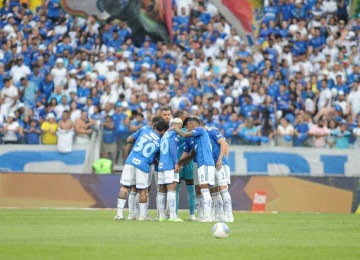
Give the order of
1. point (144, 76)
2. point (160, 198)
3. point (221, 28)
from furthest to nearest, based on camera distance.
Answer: point (221, 28), point (144, 76), point (160, 198)

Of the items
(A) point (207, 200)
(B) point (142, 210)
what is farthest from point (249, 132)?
(A) point (207, 200)

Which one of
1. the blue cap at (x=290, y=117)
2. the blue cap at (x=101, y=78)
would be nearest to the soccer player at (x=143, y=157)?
the blue cap at (x=290, y=117)

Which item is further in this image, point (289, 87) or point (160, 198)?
point (289, 87)

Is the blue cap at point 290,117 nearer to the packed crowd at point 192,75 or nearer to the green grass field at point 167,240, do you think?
the packed crowd at point 192,75

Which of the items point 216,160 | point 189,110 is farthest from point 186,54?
point 216,160

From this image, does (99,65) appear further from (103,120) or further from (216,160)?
(216,160)

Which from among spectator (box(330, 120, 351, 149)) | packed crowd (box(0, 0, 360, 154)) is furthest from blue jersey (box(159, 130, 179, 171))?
spectator (box(330, 120, 351, 149))

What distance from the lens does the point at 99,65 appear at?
110 ft

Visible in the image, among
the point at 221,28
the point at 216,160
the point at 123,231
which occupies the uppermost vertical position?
the point at 221,28

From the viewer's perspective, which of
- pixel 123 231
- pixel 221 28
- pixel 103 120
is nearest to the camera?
pixel 123 231

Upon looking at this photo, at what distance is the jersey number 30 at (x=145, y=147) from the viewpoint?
21719 mm

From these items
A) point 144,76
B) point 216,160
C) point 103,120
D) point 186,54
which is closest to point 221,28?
point 186,54

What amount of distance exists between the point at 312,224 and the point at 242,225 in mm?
1921

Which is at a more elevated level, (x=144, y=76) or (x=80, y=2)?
(x=80, y=2)
